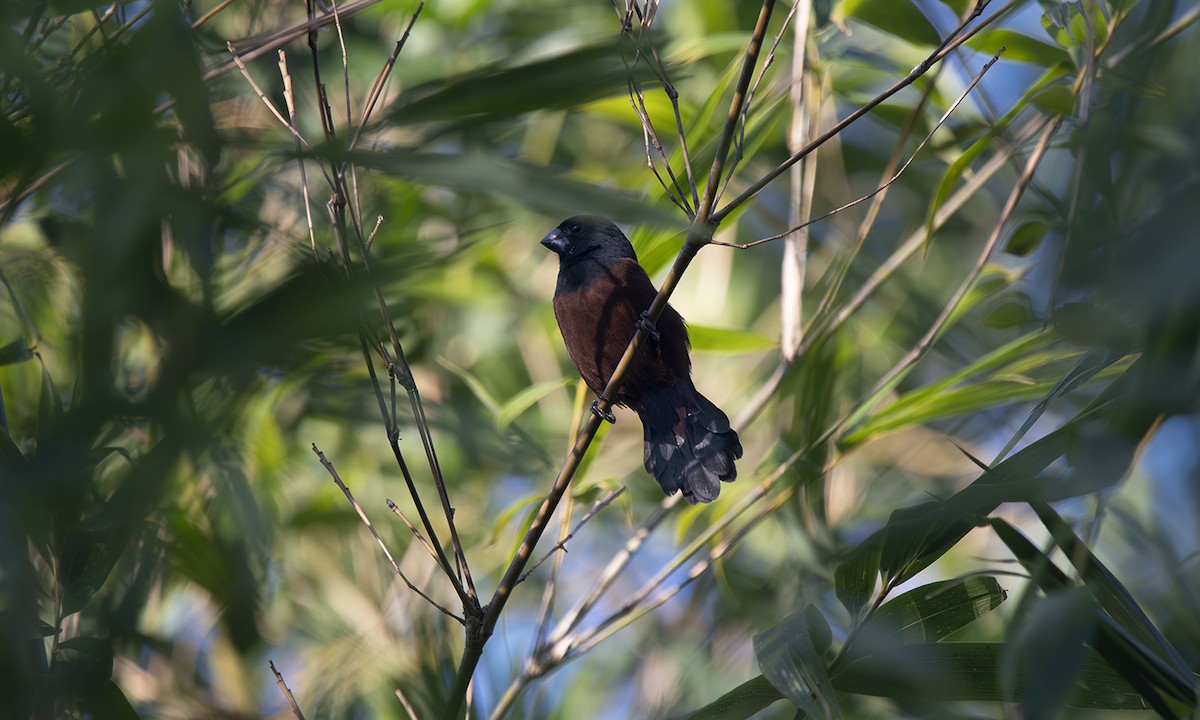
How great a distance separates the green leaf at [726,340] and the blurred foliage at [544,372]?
2 cm

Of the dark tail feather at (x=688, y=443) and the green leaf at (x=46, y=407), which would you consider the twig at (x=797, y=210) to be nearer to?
the dark tail feather at (x=688, y=443)

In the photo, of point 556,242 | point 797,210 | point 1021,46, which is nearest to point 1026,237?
point 1021,46

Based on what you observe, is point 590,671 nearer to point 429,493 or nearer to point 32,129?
point 429,493

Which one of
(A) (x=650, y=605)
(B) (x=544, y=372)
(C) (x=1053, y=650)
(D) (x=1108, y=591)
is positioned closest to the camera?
(C) (x=1053, y=650)

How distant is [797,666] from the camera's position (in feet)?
5.40

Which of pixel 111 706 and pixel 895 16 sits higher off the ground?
pixel 895 16

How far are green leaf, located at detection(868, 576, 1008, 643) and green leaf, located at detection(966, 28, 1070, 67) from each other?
5.16 feet

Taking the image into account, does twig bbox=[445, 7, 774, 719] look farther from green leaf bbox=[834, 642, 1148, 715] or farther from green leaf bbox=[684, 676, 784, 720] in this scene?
green leaf bbox=[834, 642, 1148, 715]

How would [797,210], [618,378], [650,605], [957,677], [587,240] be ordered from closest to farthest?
[957,677] → [618,378] → [650,605] → [797,210] → [587,240]

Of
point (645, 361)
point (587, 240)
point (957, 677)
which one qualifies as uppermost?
point (587, 240)

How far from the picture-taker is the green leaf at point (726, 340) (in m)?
3.04

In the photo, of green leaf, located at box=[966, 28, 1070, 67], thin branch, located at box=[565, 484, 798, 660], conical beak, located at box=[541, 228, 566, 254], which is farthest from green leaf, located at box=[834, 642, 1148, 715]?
conical beak, located at box=[541, 228, 566, 254]

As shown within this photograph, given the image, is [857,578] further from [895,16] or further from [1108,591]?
[895,16]

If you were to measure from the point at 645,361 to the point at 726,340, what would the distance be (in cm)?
25
